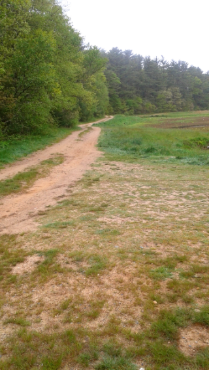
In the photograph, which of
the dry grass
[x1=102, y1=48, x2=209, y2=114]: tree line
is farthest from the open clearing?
[x1=102, y1=48, x2=209, y2=114]: tree line

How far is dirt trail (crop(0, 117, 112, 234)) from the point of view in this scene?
19.2 feet

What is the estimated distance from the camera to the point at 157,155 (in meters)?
15.7

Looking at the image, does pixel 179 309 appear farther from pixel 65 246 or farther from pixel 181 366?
pixel 65 246

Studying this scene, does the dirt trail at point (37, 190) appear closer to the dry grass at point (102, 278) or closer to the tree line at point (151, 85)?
the dry grass at point (102, 278)

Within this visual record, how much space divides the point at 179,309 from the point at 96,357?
1085 millimetres

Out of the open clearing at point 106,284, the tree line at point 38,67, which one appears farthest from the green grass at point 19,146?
the open clearing at point 106,284

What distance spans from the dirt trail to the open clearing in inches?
3.3

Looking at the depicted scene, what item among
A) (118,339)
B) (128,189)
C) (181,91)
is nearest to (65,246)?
(118,339)

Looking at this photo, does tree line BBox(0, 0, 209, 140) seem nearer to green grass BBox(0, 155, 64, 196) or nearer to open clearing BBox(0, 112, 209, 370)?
green grass BBox(0, 155, 64, 196)

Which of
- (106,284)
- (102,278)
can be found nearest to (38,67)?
(102,278)

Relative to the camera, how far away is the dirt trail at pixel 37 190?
5.86 m

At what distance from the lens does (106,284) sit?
11.6 ft

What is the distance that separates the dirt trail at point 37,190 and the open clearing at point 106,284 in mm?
85

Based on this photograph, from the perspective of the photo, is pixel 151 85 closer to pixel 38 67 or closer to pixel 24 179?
pixel 38 67
